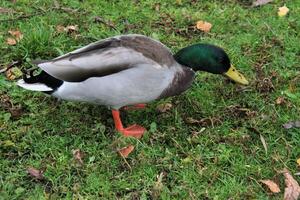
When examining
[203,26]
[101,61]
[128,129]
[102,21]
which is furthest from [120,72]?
[203,26]

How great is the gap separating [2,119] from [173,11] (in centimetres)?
216

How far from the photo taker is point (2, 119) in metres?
3.88

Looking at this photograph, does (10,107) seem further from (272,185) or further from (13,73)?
(272,185)

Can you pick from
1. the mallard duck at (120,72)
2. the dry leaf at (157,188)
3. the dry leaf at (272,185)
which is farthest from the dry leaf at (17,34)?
the dry leaf at (272,185)

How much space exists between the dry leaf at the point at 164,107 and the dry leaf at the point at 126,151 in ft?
1.61

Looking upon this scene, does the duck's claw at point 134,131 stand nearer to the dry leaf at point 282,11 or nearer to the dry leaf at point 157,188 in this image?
the dry leaf at point 157,188

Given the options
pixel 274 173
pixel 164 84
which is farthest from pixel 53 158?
pixel 274 173

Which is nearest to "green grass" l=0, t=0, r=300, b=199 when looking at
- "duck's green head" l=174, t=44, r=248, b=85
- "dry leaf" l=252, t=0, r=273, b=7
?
"dry leaf" l=252, t=0, r=273, b=7

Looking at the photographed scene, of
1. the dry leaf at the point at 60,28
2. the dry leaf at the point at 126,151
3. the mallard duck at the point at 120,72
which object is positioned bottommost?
the dry leaf at the point at 126,151

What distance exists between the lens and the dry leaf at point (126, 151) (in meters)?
3.63

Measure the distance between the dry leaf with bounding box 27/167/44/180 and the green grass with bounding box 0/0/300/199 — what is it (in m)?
0.03

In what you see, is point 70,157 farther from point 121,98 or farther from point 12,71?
point 12,71

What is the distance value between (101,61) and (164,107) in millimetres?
802

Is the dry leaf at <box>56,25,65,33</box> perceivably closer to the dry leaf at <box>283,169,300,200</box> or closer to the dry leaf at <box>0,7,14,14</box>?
the dry leaf at <box>0,7,14,14</box>
